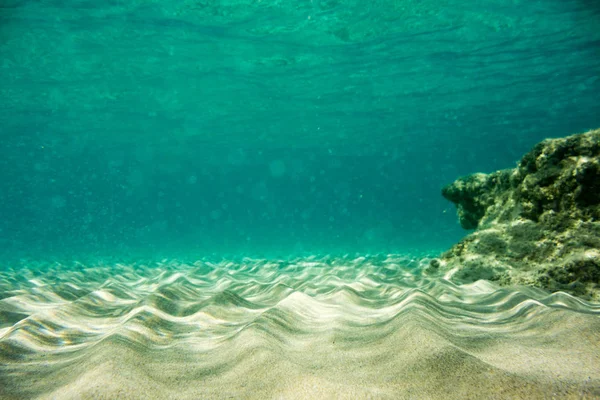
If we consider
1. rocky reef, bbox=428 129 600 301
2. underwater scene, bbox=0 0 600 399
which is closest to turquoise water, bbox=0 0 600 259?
underwater scene, bbox=0 0 600 399

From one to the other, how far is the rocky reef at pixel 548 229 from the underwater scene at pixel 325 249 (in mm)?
28

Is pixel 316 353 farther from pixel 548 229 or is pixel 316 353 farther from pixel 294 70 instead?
pixel 294 70

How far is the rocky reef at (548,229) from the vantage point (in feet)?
14.8

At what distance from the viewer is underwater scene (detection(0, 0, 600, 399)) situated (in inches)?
78.8

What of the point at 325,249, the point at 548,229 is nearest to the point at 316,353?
the point at 548,229

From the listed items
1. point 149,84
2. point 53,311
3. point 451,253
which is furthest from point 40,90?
point 451,253

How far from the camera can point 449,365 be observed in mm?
1846

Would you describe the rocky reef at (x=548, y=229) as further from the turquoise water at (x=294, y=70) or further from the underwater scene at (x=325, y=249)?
the turquoise water at (x=294, y=70)

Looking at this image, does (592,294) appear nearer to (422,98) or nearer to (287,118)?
(422,98)

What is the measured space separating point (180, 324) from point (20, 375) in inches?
55.1

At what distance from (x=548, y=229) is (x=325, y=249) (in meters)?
18.6

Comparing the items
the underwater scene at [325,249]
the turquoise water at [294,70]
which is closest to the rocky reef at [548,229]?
the underwater scene at [325,249]

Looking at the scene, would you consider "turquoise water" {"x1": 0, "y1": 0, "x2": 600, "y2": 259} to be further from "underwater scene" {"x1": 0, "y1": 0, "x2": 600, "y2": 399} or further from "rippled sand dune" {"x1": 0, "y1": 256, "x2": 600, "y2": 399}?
"rippled sand dune" {"x1": 0, "y1": 256, "x2": 600, "y2": 399}

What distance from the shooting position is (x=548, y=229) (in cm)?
510
